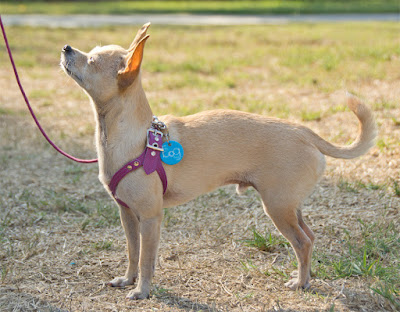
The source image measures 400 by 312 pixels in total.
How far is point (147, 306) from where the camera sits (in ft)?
11.1

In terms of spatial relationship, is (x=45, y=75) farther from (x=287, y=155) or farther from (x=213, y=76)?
(x=287, y=155)

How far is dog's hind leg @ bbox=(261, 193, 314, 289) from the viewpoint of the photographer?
3438mm

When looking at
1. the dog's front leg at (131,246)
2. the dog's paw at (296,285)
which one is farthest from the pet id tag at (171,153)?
the dog's paw at (296,285)

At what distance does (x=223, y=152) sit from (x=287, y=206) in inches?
21.4

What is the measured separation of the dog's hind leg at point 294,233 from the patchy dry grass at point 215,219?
0.38 ft

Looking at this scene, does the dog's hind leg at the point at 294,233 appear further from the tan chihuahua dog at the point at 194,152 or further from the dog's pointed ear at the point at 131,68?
the dog's pointed ear at the point at 131,68

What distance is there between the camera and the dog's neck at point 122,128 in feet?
11.0

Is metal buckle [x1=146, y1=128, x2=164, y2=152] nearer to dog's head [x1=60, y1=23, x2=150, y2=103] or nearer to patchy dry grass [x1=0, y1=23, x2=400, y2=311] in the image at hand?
dog's head [x1=60, y1=23, x2=150, y2=103]

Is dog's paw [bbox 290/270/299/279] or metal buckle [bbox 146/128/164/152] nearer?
metal buckle [bbox 146/128/164/152]

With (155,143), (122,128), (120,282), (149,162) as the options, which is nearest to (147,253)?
(120,282)

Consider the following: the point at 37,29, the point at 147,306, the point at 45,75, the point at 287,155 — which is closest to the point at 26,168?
the point at 147,306

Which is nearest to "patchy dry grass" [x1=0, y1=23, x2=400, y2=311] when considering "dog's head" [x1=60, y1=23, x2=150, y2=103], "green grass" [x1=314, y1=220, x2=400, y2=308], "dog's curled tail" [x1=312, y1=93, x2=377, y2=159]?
"green grass" [x1=314, y1=220, x2=400, y2=308]

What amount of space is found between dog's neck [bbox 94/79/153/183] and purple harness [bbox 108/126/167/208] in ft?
0.12

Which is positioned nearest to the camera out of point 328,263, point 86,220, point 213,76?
point 328,263
